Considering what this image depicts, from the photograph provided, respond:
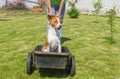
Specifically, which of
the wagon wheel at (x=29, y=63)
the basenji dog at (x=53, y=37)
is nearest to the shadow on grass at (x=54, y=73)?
the wagon wheel at (x=29, y=63)

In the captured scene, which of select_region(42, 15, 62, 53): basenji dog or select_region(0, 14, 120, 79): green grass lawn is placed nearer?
select_region(42, 15, 62, 53): basenji dog

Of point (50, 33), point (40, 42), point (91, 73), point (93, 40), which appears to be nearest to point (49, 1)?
point (50, 33)

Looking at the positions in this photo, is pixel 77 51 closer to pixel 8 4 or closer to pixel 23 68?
pixel 23 68

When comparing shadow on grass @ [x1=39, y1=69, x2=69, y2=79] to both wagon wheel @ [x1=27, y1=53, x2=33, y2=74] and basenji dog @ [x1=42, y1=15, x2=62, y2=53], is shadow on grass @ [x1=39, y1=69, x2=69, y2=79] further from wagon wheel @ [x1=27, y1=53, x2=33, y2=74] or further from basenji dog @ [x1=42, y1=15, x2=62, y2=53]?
basenji dog @ [x1=42, y1=15, x2=62, y2=53]

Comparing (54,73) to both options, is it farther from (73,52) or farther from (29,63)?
(73,52)

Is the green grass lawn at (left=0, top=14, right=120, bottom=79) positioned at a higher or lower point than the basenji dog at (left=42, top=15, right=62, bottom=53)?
lower

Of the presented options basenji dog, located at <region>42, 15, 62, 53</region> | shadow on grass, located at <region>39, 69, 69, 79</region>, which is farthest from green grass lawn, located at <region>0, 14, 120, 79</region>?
basenji dog, located at <region>42, 15, 62, 53</region>

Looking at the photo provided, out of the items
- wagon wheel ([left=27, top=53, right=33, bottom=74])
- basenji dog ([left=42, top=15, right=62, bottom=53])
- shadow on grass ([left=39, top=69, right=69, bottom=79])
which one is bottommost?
shadow on grass ([left=39, top=69, right=69, bottom=79])

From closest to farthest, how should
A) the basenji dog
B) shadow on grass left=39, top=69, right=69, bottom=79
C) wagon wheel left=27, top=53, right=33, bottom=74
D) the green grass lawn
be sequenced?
1. the basenji dog
2. wagon wheel left=27, top=53, right=33, bottom=74
3. shadow on grass left=39, top=69, right=69, bottom=79
4. the green grass lawn

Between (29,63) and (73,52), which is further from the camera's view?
(73,52)

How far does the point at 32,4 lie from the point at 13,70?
19626 millimetres

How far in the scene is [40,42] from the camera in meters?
Result: 11.9

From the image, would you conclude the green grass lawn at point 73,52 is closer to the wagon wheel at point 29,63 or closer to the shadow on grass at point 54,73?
the shadow on grass at point 54,73

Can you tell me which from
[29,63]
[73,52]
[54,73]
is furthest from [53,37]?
[73,52]
